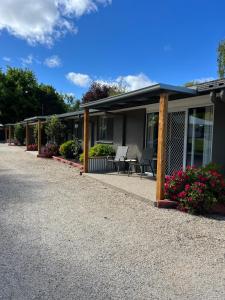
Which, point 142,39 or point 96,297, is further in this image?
point 142,39

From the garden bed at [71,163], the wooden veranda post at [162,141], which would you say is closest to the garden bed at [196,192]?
the wooden veranda post at [162,141]

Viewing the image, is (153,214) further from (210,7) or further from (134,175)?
(210,7)

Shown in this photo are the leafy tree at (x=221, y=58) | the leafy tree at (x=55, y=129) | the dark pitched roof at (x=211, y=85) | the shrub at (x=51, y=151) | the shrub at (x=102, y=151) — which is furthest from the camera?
the leafy tree at (x=221, y=58)

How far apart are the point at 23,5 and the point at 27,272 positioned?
489 inches

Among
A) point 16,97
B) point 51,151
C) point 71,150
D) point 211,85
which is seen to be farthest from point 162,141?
point 16,97

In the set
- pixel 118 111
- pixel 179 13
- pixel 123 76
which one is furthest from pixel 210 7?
pixel 123 76

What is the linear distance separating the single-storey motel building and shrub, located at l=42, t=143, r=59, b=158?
5.46 metres

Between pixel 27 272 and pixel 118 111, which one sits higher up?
pixel 118 111

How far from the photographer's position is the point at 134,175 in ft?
31.6

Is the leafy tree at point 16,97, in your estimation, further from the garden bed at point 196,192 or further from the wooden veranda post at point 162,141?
the garden bed at point 196,192

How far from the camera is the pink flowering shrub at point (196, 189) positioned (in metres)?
5.44

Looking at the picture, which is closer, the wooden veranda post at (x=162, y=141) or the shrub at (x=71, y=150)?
the wooden veranda post at (x=162, y=141)

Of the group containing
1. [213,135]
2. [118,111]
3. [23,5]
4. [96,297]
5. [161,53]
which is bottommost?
[96,297]

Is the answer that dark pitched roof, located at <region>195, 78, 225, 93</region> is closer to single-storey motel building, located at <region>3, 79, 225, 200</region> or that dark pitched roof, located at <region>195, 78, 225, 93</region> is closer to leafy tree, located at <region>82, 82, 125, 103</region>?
single-storey motel building, located at <region>3, 79, 225, 200</region>
